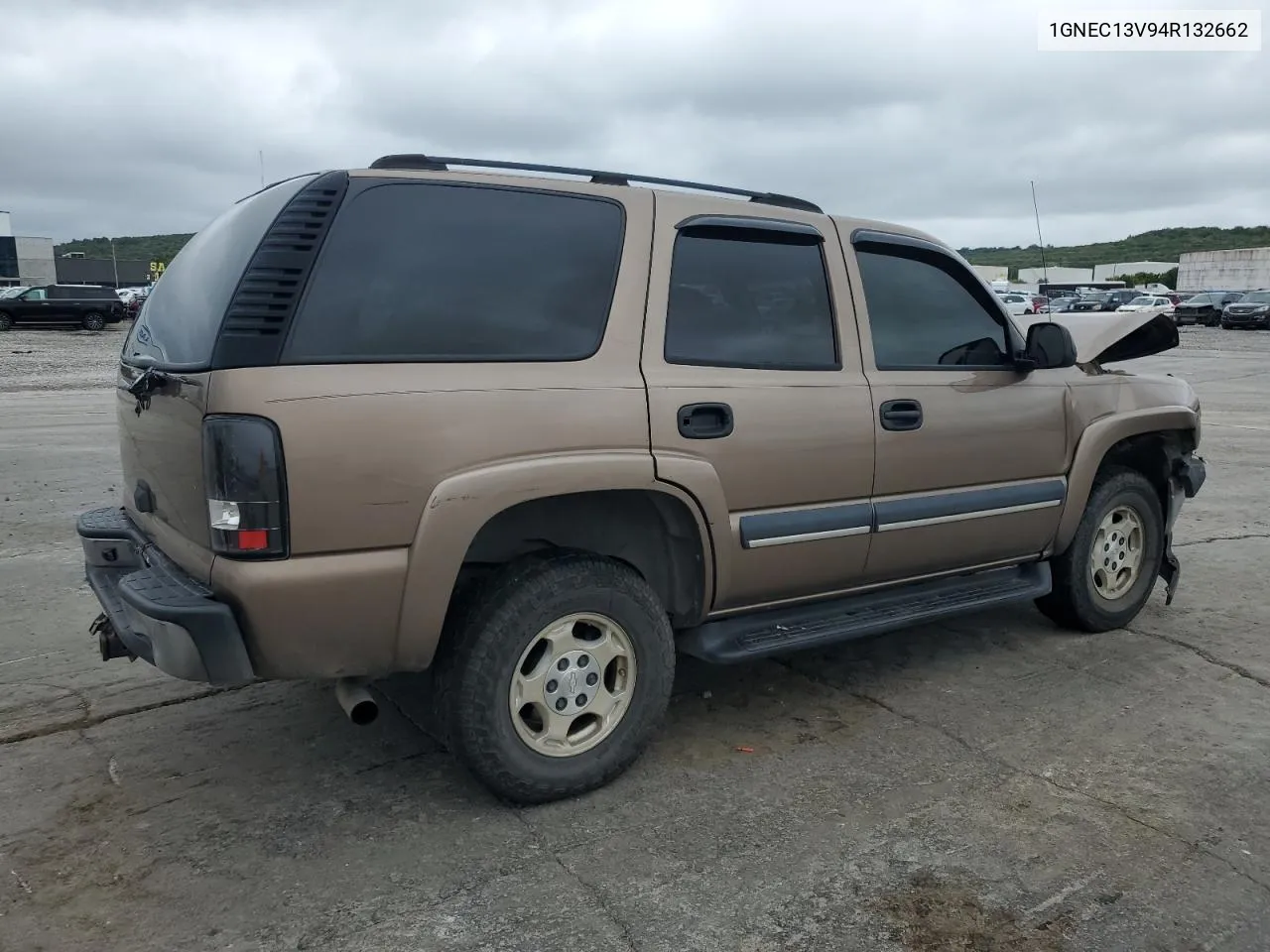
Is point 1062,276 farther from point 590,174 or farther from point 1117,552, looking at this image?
point 590,174

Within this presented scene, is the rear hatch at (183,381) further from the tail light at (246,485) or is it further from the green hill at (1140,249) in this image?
the green hill at (1140,249)

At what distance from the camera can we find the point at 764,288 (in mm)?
3820

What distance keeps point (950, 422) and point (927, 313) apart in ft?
1.57

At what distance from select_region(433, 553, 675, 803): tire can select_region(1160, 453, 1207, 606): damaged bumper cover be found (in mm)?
3027

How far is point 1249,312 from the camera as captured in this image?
138 ft

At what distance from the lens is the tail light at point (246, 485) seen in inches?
108

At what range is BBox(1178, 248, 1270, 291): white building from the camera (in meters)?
71.1

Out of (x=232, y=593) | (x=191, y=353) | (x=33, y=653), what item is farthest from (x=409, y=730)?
(x=33, y=653)

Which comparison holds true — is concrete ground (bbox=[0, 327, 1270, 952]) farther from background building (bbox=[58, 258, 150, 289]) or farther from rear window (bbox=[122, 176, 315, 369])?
background building (bbox=[58, 258, 150, 289])

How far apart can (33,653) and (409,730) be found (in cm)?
196

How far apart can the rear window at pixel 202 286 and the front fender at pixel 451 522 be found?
76 centimetres

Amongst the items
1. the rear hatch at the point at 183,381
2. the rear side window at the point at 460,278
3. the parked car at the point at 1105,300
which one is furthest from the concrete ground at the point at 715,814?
the parked car at the point at 1105,300

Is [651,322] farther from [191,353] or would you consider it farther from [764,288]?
[191,353]

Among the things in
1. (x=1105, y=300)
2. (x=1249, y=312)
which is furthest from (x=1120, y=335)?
(x=1105, y=300)
